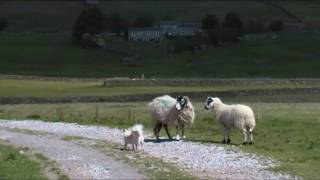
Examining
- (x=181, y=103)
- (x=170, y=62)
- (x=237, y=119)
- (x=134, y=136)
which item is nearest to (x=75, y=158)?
(x=134, y=136)

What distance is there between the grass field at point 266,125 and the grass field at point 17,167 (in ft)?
28.1

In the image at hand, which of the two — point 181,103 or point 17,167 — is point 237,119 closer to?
point 181,103

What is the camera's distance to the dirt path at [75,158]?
24.7 meters

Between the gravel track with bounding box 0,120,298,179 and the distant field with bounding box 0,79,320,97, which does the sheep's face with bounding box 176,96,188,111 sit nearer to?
the gravel track with bounding box 0,120,298,179

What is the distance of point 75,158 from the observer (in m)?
29.4

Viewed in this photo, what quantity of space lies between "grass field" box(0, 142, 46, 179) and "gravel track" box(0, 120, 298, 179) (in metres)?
5.31

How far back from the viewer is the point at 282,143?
34.5 m

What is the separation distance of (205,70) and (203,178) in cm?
13185

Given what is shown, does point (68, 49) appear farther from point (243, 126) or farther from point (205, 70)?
point (243, 126)

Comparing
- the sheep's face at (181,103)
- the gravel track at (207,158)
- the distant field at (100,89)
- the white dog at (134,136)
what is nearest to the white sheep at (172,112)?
the sheep's face at (181,103)

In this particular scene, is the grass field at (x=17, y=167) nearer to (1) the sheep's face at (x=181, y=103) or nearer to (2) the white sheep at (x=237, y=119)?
(1) the sheep's face at (x=181, y=103)

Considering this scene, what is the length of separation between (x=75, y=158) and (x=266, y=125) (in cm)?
1703

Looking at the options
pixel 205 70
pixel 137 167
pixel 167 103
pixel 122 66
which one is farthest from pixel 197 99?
pixel 122 66

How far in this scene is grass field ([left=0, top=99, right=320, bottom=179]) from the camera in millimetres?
29616
